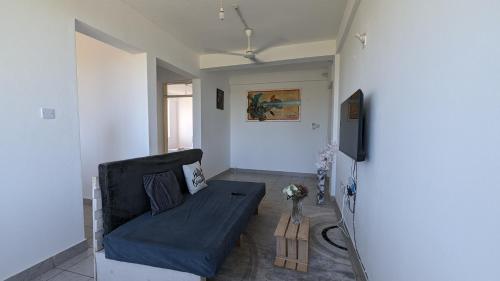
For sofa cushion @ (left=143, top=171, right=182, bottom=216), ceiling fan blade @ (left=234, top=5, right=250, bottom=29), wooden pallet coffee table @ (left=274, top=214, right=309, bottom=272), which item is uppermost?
ceiling fan blade @ (left=234, top=5, right=250, bottom=29)

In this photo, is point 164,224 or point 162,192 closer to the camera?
point 164,224

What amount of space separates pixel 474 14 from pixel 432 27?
260 millimetres

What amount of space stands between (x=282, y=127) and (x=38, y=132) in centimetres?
471

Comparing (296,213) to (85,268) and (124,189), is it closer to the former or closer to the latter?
(124,189)

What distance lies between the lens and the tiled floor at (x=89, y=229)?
187 cm

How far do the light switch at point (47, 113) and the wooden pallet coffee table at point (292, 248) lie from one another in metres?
2.23

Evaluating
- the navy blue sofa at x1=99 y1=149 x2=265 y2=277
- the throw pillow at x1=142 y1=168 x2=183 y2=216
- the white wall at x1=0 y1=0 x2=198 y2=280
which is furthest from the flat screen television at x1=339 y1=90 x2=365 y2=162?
the white wall at x1=0 y1=0 x2=198 y2=280

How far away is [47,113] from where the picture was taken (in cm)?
195

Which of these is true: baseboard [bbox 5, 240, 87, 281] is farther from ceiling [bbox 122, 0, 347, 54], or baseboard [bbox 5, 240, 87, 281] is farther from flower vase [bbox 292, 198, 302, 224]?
ceiling [bbox 122, 0, 347, 54]

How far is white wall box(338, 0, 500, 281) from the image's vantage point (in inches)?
24.3

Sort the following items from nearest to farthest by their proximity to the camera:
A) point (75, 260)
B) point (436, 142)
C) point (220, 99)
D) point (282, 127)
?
point (436, 142) < point (75, 260) < point (220, 99) < point (282, 127)

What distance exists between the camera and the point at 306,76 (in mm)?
5473

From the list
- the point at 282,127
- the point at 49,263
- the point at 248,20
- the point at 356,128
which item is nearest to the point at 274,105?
Result: the point at 282,127

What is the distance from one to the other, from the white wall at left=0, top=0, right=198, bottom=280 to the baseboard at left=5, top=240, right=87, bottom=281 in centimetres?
4
